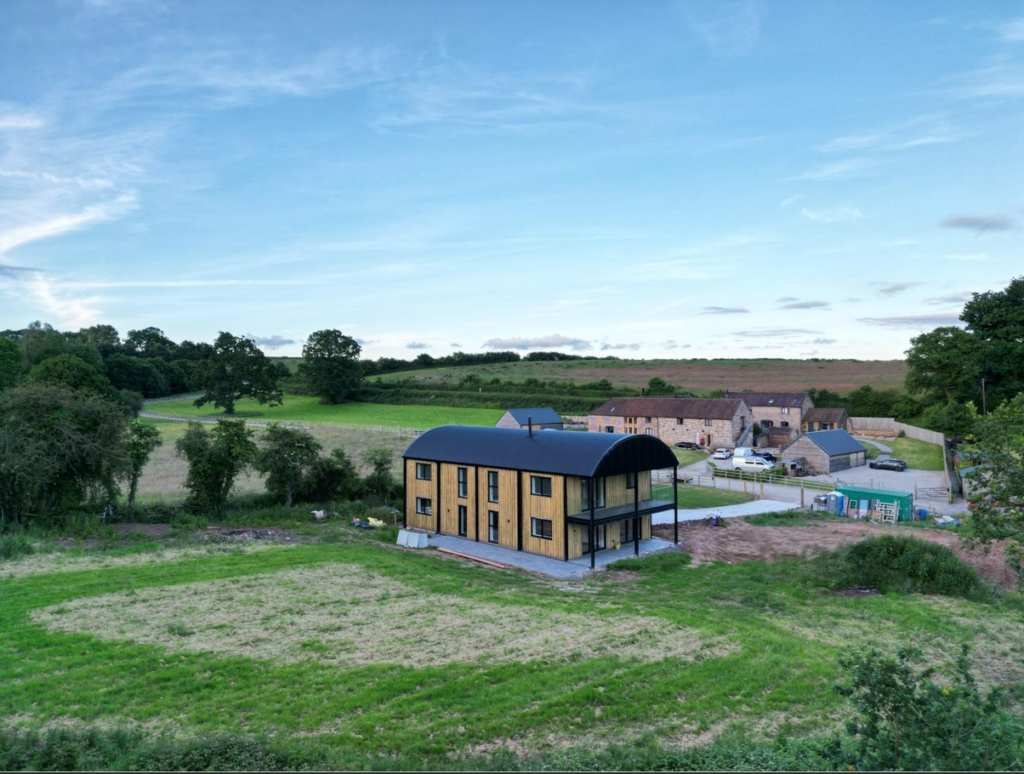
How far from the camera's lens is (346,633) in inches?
607

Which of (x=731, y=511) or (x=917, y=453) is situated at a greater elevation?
(x=917, y=453)

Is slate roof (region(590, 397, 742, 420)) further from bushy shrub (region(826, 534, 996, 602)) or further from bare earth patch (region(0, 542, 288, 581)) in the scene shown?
bare earth patch (region(0, 542, 288, 581))

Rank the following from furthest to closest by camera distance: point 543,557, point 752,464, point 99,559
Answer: point 752,464 < point 543,557 < point 99,559

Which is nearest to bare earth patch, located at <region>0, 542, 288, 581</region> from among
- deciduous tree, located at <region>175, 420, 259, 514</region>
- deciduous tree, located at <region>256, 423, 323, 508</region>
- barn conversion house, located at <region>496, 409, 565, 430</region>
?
deciduous tree, located at <region>175, 420, 259, 514</region>

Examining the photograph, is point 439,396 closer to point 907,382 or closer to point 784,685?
point 907,382

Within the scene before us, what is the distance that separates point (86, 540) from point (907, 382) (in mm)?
65961

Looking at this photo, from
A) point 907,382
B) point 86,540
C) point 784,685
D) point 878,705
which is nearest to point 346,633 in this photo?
point 784,685

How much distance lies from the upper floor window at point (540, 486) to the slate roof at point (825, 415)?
48.3 metres

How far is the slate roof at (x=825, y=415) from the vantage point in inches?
2547

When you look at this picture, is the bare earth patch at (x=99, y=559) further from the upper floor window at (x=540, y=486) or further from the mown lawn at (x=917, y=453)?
the mown lawn at (x=917, y=453)

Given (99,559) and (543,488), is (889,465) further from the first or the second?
(99,559)

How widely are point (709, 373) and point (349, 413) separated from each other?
209ft

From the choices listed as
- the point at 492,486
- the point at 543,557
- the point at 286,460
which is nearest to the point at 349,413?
the point at 286,460

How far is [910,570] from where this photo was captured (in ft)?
69.7
